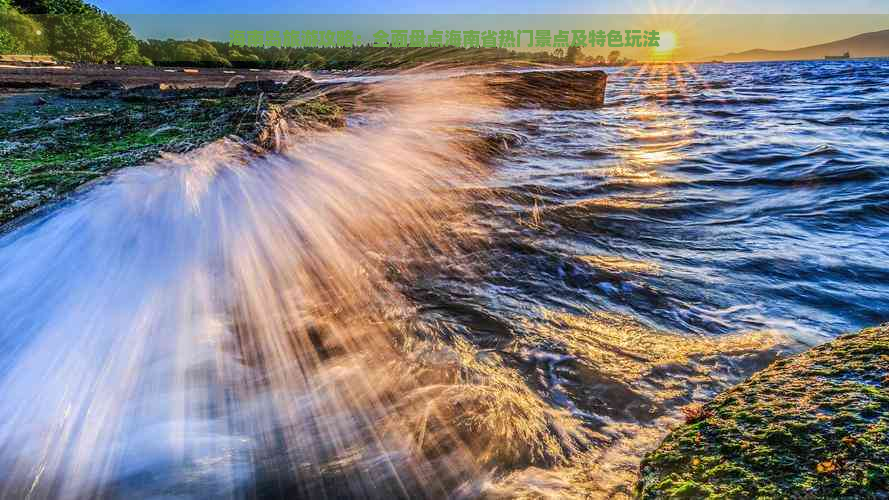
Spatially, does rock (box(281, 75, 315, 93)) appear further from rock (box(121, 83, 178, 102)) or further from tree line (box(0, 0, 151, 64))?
tree line (box(0, 0, 151, 64))

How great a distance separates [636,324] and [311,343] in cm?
207

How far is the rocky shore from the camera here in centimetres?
479

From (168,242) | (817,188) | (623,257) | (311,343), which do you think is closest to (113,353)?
(311,343)

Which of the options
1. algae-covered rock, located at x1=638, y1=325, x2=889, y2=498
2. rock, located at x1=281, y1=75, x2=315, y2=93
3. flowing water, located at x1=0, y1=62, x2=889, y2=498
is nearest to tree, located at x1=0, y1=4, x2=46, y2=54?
rock, located at x1=281, y1=75, x2=315, y2=93

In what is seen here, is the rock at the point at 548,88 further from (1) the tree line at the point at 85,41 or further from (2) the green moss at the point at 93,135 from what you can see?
(1) the tree line at the point at 85,41

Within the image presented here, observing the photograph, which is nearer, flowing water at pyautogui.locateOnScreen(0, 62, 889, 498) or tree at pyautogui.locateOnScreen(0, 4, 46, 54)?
flowing water at pyautogui.locateOnScreen(0, 62, 889, 498)

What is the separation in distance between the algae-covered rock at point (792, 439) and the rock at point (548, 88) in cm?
1253

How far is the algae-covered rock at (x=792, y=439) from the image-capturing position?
112cm

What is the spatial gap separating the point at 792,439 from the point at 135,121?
10472 mm

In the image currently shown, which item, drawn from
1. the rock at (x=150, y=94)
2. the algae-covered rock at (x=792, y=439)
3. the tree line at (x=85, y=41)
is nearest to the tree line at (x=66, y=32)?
the tree line at (x=85, y=41)

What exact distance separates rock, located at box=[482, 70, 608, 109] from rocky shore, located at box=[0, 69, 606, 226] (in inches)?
1.2

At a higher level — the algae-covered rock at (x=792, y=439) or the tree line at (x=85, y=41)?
the tree line at (x=85, y=41)

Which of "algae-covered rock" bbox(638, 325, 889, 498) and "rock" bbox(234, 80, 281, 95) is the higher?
"rock" bbox(234, 80, 281, 95)

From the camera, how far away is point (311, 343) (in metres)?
2.64
